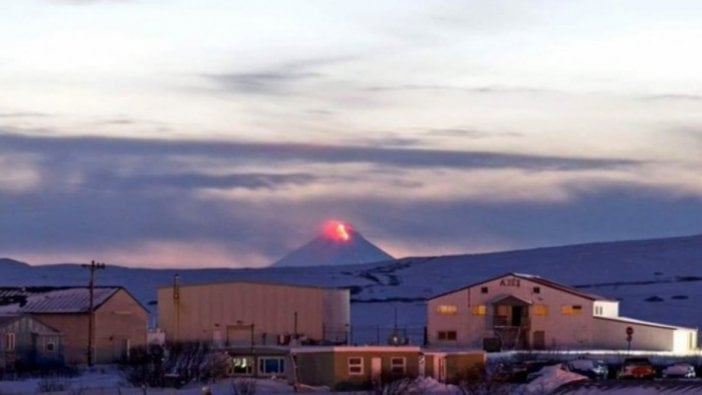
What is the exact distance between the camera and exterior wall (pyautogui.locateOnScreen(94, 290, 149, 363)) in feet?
220

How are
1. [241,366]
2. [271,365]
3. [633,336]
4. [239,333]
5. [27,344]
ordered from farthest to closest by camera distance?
[633,336] → [239,333] → [27,344] → [241,366] → [271,365]

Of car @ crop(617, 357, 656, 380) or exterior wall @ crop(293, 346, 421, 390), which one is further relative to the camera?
exterior wall @ crop(293, 346, 421, 390)

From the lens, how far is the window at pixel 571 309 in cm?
7744

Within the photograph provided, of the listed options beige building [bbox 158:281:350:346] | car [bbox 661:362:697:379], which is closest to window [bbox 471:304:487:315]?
beige building [bbox 158:281:350:346]

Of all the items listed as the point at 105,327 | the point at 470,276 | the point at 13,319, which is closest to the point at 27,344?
the point at 13,319

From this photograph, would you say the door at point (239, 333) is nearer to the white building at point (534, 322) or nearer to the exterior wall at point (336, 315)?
the exterior wall at point (336, 315)

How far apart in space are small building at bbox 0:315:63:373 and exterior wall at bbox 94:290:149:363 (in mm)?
2217

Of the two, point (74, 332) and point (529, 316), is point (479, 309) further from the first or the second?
point (74, 332)

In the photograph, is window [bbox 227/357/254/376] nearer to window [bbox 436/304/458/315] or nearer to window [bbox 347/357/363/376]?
window [bbox 347/357/363/376]

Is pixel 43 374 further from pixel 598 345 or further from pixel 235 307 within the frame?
pixel 598 345

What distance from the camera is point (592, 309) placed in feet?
254

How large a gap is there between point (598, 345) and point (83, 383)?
100ft

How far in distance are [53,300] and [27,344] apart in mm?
5364

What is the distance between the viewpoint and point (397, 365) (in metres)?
54.1
